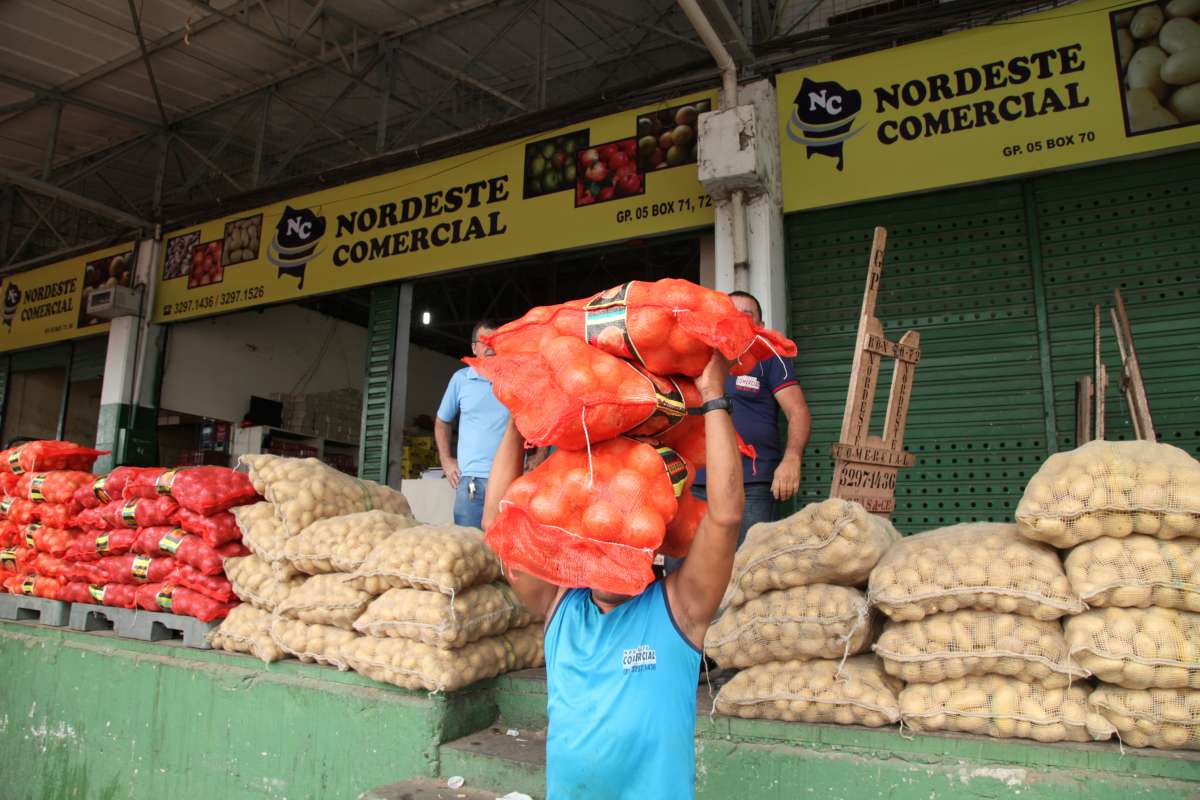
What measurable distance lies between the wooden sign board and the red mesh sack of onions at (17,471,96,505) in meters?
4.75

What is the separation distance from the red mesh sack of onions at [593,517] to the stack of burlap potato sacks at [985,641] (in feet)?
3.64

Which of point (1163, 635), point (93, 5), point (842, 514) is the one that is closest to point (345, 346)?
point (93, 5)

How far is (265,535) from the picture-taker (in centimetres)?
376

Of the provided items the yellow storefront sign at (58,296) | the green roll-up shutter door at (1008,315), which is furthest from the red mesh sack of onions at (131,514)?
the yellow storefront sign at (58,296)

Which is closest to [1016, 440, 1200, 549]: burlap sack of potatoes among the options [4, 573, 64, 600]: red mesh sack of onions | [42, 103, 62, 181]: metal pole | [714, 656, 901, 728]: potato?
[714, 656, 901, 728]: potato

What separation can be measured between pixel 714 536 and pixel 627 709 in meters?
0.46

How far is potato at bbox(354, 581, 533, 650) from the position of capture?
305 cm

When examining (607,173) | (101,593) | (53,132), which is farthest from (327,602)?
(53,132)

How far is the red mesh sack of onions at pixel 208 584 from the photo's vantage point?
395 cm

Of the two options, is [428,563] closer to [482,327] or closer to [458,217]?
[482,327]

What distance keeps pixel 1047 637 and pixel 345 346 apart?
40.3 feet

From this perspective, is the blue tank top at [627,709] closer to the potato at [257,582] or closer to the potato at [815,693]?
the potato at [815,693]

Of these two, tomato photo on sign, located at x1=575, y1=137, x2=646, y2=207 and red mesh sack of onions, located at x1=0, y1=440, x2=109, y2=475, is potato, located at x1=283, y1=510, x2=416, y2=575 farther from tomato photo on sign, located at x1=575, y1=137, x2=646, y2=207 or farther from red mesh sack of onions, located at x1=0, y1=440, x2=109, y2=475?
tomato photo on sign, located at x1=575, y1=137, x2=646, y2=207

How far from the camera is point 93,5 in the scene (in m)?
7.37
